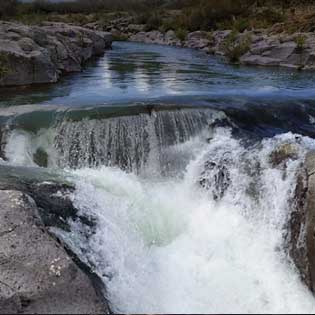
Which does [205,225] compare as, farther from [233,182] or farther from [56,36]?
[56,36]

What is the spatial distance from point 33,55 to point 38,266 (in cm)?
1047

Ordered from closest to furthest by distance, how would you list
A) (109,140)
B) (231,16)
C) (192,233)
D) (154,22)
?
(192,233)
(109,140)
(231,16)
(154,22)

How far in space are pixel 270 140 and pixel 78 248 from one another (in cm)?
390

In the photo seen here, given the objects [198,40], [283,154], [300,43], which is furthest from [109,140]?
[198,40]

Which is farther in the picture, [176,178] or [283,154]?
[176,178]

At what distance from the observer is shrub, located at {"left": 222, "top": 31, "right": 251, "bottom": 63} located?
20.8 meters

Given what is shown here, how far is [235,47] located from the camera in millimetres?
21250

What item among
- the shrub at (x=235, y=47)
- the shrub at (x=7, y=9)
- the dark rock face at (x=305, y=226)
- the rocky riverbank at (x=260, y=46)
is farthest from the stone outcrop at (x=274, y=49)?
the shrub at (x=7, y=9)

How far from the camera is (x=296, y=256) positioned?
5680 mm

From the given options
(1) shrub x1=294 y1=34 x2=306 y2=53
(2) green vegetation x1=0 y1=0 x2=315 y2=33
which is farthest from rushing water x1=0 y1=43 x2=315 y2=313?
(2) green vegetation x1=0 y1=0 x2=315 y2=33

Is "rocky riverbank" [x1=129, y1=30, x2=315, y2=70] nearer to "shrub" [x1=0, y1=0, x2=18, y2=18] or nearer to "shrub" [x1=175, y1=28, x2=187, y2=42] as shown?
"shrub" [x1=175, y1=28, x2=187, y2=42]

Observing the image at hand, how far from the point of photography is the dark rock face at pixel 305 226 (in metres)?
5.41

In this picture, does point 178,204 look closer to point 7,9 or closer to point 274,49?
point 274,49

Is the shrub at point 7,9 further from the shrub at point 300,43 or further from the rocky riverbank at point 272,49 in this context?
the shrub at point 300,43
